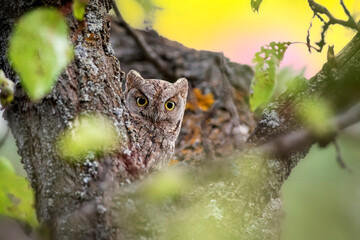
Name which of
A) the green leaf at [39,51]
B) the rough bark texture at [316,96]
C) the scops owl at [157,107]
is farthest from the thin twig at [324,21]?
the scops owl at [157,107]

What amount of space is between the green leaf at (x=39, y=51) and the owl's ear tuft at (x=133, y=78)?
161cm

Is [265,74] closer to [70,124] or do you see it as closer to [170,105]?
[70,124]

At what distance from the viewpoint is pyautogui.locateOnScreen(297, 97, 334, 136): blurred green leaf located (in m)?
0.83

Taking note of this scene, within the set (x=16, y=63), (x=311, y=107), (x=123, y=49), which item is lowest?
(x=16, y=63)

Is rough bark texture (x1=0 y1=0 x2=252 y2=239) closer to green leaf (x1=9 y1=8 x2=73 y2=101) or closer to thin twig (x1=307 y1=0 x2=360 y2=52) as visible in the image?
green leaf (x1=9 y1=8 x2=73 y2=101)

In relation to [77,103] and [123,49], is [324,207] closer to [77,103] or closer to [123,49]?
[123,49]

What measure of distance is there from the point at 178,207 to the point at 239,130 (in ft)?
4.29

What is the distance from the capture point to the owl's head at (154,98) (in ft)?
7.18

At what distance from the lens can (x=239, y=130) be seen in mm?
2160

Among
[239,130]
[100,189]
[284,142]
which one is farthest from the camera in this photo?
[239,130]

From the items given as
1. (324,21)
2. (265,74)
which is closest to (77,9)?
(265,74)

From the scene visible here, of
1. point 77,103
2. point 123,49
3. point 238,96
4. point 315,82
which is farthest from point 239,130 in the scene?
point 77,103

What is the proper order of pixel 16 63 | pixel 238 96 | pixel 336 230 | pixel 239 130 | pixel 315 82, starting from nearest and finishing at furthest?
pixel 16 63 < pixel 315 82 < pixel 239 130 < pixel 238 96 < pixel 336 230

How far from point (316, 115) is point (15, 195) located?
703 mm
